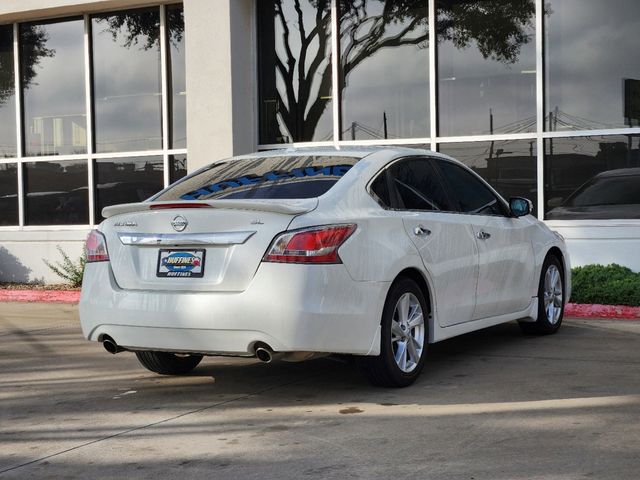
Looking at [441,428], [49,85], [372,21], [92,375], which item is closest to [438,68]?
[372,21]

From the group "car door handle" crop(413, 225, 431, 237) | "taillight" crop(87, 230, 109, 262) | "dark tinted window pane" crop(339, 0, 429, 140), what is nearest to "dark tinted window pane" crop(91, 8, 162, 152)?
"dark tinted window pane" crop(339, 0, 429, 140)

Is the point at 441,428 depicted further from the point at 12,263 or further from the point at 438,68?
the point at 12,263

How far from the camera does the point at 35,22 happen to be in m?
15.9

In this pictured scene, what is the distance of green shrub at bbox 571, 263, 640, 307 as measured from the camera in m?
10.8

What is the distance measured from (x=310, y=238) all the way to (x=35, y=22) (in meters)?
11.3

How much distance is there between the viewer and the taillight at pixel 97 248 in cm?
666

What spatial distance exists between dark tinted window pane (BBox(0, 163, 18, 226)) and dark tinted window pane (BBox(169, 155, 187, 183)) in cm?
283

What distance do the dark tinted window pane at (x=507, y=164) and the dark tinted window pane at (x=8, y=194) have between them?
724cm

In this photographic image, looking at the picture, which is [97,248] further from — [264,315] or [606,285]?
[606,285]

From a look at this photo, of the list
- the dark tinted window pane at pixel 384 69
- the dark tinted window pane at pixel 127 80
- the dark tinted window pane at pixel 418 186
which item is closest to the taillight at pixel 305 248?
the dark tinted window pane at pixel 418 186

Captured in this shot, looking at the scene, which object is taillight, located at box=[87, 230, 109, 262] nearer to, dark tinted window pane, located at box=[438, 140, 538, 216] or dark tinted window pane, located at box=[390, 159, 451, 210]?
dark tinted window pane, located at box=[390, 159, 451, 210]

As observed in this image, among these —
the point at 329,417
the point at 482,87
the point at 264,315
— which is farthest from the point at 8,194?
the point at 329,417

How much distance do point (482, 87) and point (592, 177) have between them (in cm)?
187

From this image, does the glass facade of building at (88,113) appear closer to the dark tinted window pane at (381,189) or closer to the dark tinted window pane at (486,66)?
the dark tinted window pane at (486,66)
